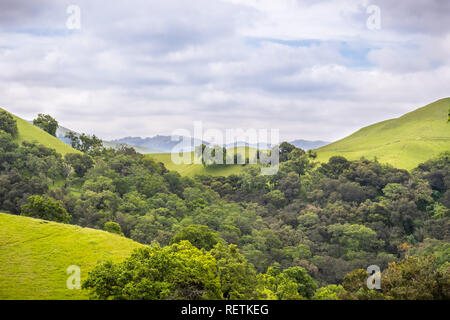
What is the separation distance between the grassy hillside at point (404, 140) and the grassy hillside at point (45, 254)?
104m

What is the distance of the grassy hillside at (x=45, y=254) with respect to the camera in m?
31.6

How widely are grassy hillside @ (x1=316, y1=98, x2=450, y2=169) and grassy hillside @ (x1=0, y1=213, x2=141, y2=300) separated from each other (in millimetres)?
104241

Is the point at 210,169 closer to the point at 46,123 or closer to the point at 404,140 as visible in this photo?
the point at 46,123

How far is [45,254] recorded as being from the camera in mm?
39500

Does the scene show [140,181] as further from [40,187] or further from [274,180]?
[274,180]

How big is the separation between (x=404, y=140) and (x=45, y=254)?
140 metres

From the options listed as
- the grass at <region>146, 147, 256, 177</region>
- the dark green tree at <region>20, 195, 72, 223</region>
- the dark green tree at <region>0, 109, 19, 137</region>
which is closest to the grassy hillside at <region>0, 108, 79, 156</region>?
the dark green tree at <region>0, 109, 19, 137</region>

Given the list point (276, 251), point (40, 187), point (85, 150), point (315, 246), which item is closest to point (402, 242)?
point (315, 246)

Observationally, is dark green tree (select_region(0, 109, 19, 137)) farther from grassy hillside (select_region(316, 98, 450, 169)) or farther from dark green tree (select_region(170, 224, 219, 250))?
grassy hillside (select_region(316, 98, 450, 169))

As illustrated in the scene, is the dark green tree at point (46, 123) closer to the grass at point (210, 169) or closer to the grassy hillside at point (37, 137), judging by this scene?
the grassy hillside at point (37, 137)

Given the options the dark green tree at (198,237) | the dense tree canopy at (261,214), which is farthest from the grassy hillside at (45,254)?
the dense tree canopy at (261,214)

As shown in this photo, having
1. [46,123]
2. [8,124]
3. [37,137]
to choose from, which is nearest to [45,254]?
[8,124]

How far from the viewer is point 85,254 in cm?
4031
